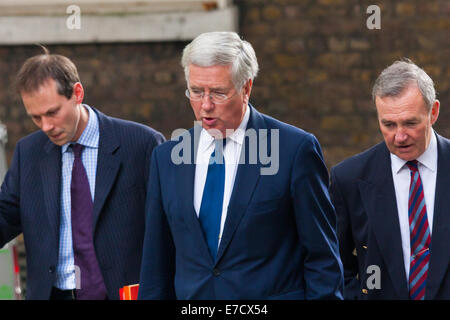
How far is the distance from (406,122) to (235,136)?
0.78 meters

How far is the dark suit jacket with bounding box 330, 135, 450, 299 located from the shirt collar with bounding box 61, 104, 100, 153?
1.10 metres

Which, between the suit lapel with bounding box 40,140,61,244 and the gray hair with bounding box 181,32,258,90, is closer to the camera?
the gray hair with bounding box 181,32,258,90

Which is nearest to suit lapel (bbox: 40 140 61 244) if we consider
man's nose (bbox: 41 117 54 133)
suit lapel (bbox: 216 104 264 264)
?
man's nose (bbox: 41 117 54 133)

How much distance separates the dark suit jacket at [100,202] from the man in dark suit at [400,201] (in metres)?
0.91

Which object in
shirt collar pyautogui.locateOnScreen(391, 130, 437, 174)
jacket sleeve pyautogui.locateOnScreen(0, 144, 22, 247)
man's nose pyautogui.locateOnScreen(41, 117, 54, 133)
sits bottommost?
jacket sleeve pyautogui.locateOnScreen(0, 144, 22, 247)

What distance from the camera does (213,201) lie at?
3.33 m

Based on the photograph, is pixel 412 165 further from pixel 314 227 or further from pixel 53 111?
pixel 53 111

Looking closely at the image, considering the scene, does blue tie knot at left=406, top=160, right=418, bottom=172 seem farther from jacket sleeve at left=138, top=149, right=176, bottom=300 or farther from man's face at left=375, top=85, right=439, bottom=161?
jacket sleeve at left=138, top=149, right=176, bottom=300

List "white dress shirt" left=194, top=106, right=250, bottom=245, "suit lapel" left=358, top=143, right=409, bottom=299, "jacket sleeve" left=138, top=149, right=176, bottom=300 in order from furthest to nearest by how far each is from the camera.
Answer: "suit lapel" left=358, top=143, right=409, bottom=299
"jacket sleeve" left=138, top=149, right=176, bottom=300
"white dress shirt" left=194, top=106, right=250, bottom=245

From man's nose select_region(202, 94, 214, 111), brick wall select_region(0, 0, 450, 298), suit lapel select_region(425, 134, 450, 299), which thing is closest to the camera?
man's nose select_region(202, 94, 214, 111)

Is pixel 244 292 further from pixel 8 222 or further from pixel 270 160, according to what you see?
pixel 8 222

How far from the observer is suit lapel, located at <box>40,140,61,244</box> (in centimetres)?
393

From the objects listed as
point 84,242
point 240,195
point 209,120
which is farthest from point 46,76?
point 240,195

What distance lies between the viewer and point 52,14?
26.5 ft
